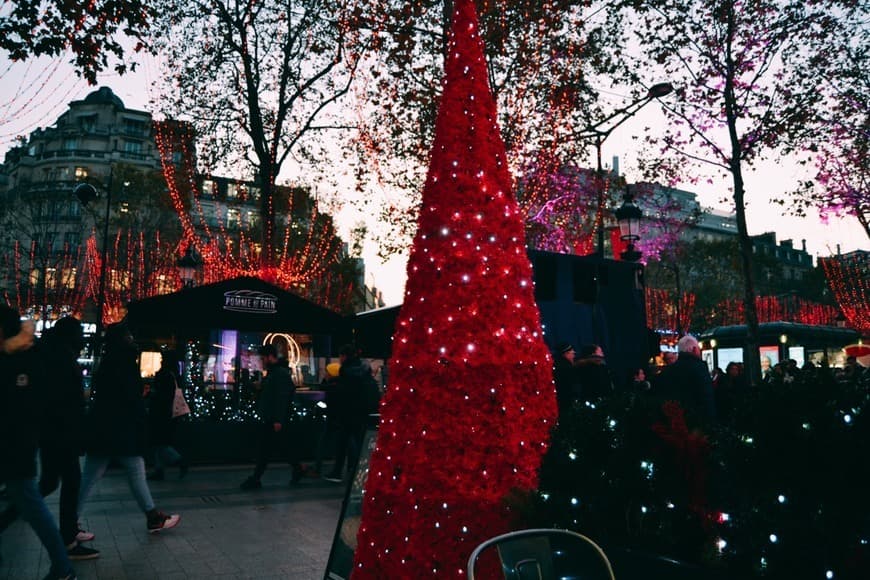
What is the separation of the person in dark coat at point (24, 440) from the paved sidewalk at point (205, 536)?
704mm

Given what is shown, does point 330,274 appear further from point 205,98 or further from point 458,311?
point 458,311

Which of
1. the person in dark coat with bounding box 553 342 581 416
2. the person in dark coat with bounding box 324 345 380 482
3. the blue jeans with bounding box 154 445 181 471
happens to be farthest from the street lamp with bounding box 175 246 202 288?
the person in dark coat with bounding box 553 342 581 416

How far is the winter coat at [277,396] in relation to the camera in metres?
9.04

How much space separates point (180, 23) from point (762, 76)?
53.2 feet

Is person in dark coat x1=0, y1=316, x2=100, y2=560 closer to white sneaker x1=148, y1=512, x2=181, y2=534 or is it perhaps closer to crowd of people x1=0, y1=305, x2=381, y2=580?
crowd of people x1=0, y1=305, x2=381, y2=580

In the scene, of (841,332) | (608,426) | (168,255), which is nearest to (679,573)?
(608,426)

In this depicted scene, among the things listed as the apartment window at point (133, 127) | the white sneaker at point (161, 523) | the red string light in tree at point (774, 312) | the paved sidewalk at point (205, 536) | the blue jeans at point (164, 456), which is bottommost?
the paved sidewalk at point (205, 536)

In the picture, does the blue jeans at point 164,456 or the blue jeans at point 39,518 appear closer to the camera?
the blue jeans at point 39,518

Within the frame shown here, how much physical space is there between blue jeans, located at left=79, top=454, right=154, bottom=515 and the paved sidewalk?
1.32 ft

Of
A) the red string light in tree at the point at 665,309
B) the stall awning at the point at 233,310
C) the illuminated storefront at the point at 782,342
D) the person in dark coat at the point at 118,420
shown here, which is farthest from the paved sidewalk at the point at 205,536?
the red string light in tree at the point at 665,309

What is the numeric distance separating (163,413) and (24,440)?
4911mm

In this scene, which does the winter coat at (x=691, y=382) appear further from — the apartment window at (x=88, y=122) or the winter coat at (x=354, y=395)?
the apartment window at (x=88, y=122)

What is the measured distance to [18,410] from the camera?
4465 mm

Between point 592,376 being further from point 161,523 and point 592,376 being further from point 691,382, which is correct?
point 161,523
